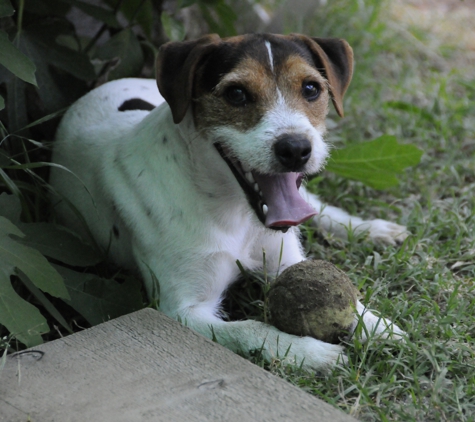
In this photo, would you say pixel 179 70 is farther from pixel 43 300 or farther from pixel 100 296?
pixel 43 300

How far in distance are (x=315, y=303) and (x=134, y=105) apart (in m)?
2.00

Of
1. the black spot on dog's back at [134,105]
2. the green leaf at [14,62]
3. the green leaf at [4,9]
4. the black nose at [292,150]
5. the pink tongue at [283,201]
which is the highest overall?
the green leaf at [4,9]

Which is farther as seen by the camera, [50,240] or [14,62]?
[50,240]

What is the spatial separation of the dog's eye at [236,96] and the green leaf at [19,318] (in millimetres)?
1343

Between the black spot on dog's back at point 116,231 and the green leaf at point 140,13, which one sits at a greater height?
the green leaf at point 140,13

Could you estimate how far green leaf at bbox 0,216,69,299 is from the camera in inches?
124

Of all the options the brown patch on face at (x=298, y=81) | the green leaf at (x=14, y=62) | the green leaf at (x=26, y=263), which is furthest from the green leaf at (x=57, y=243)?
the brown patch on face at (x=298, y=81)

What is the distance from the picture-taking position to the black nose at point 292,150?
3275mm

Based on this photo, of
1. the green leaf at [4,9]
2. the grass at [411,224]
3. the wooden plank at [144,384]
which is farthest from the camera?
the green leaf at [4,9]

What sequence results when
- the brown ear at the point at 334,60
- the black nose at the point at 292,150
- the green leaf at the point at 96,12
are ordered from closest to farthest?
the black nose at the point at 292,150 → the brown ear at the point at 334,60 → the green leaf at the point at 96,12

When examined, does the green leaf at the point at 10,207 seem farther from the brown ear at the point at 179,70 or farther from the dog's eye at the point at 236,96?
the dog's eye at the point at 236,96

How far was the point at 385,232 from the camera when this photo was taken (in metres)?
4.39

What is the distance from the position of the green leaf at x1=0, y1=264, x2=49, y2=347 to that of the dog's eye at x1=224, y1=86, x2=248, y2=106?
4.41ft

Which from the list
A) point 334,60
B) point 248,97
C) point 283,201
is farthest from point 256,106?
point 334,60
